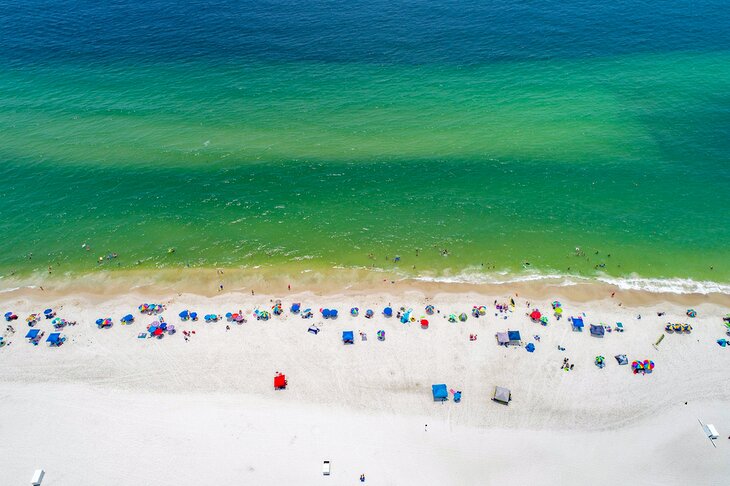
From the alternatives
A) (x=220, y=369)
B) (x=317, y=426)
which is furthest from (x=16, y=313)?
(x=317, y=426)

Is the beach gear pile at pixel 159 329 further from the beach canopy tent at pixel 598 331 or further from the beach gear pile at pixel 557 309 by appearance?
the beach canopy tent at pixel 598 331

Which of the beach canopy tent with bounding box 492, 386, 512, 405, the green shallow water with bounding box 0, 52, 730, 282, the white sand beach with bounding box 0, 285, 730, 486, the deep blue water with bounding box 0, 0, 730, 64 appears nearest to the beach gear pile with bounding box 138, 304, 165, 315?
the white sand beach with bounding box 0, 285, 730, 486

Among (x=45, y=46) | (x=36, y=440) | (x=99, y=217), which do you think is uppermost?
(x=45, y=46)

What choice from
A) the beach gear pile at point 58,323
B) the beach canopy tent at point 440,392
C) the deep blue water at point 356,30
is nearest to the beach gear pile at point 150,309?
the beach gear pile at point 58,323

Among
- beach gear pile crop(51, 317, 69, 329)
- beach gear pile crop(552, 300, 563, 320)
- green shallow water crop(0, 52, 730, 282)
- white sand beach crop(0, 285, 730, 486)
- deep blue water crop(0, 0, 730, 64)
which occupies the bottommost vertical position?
white sand beach crop(0, 285, 730, 486)

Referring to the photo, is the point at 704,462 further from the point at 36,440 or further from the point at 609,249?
the point at 36,440

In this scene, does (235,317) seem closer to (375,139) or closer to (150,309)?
(150,309)

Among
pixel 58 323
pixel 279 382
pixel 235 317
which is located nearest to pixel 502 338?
pixel 279 382

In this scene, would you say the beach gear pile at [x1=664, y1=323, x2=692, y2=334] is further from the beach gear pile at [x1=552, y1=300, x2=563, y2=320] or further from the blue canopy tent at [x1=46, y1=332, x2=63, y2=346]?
the blue canopy tent at [x1=46, y1=332, x2=63, y2=346]
